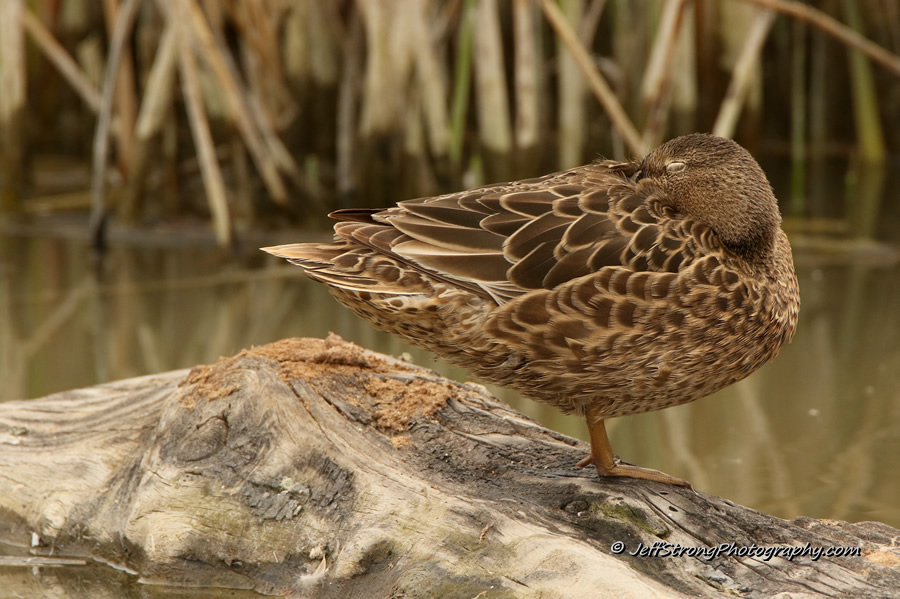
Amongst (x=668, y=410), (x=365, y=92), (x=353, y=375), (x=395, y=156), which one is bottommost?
(x=668, y=410)

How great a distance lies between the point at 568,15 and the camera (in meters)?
7.35

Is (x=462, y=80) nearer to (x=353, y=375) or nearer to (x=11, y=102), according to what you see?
(x=11, y=102)

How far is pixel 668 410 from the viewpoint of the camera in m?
5.07

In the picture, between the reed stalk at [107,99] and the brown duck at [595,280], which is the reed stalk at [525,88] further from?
the brown duck at [595,280]

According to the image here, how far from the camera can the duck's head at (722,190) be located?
127 inches

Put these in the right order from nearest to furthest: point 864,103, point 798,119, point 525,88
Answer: point 525,88 → point 798,119 → point 864,103

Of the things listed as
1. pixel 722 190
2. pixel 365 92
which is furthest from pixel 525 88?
pixel 722 190

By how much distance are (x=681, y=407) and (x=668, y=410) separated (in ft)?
0.22

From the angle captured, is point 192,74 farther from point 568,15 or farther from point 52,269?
point 568,15

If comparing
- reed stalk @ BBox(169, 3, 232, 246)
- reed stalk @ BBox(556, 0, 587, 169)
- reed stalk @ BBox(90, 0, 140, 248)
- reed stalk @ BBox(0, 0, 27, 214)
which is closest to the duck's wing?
reed stalk @ BBox(169, 3, 232, 246)

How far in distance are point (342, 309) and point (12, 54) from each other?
2.98 m

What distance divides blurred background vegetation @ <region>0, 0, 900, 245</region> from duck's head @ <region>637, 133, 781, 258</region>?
2.73 meters

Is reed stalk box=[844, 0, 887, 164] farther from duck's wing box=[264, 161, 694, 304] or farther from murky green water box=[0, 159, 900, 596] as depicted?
duck's wing box=[264, 161, 694, 304]

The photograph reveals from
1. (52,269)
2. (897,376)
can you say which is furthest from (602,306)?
(52,269)
